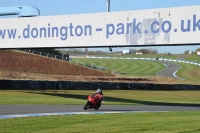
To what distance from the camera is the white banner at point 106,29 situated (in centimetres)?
2377

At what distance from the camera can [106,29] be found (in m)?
26.1

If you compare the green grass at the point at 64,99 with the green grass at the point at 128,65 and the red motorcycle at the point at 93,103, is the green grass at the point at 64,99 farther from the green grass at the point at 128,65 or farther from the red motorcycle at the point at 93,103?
the green grass at the point at 128,65

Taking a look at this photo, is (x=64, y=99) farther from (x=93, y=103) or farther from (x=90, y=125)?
(x=90, y=125)

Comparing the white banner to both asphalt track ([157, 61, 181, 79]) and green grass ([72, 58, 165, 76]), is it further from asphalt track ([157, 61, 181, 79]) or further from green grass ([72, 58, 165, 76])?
green grass ([72, 58, 165, 76])

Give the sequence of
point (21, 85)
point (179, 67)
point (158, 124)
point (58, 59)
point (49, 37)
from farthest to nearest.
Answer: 1. point (179, 67)
2. point (58, 59)
3. point (21, 85)
4. point (49, 37)
5. point (158, 124)

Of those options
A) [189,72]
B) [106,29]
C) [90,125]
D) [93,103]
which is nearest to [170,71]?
[189,72]

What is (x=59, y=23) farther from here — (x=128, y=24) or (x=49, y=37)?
(x=128, y=24)

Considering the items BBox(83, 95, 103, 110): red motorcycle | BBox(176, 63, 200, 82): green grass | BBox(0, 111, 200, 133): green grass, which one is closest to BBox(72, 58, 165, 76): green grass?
BBox(176, 63, 200, 82): green grass

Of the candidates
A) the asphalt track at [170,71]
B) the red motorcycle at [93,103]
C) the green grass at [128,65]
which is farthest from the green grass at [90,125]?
the green grass at [128,65]

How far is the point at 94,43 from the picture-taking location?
26703 millimetres

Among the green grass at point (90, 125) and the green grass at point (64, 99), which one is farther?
the green grass at point (64, 99)

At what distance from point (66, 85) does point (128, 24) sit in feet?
59.4

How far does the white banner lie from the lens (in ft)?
78.0

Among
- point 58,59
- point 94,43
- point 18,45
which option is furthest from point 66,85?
point 58,59
